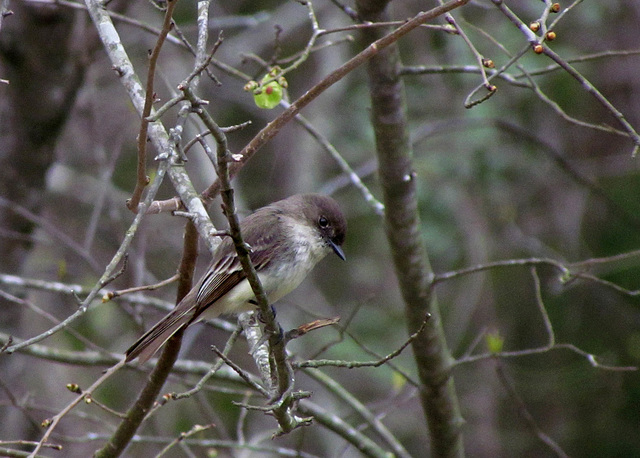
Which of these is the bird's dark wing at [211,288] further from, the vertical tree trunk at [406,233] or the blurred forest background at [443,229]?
the blurred forest background at [443,229]

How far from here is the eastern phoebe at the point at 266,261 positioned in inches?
139

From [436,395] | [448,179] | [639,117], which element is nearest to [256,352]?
[436,395]

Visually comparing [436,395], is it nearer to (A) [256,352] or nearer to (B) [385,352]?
(A) [256,352]

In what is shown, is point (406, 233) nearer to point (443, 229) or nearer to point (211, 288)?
point (211, 288)

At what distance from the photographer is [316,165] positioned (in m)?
8.41

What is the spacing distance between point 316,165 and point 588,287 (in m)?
3.16

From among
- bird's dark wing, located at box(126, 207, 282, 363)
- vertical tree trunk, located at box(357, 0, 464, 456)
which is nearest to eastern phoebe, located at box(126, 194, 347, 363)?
bird's dark wing, located at box(126, 207, 282, 363)

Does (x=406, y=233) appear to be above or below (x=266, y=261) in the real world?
above

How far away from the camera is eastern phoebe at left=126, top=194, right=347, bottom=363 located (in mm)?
3535

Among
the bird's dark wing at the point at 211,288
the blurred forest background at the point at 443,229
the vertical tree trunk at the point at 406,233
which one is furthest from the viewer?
the blurred forest background at the point at 443,229

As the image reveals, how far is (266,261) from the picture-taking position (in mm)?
3883

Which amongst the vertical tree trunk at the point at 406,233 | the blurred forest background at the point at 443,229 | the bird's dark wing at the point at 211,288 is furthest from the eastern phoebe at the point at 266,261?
the blurred forest background at the point at 443,229

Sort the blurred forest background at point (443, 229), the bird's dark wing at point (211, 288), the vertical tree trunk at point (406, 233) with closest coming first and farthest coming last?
1. the bird's dark wing at point (211, 288)
2. the vertical tree trunk at point (406, 233)
3. the blurred forest background at point (443, 229)

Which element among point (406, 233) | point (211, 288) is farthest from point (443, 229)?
point (211, 288)
